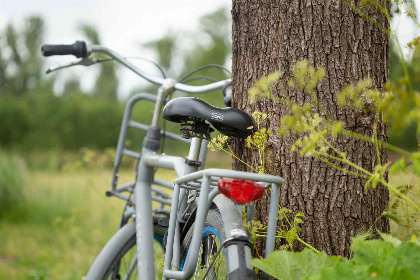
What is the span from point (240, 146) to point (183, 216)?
0.31 m

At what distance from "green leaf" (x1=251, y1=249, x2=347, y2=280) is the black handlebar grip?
4.81 ft

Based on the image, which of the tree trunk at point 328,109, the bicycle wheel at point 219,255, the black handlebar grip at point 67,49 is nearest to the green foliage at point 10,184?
the black handlebar grip at point 67,49

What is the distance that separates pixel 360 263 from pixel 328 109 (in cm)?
62

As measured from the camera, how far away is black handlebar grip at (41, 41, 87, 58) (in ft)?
6.95

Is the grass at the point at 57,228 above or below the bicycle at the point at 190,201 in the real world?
below

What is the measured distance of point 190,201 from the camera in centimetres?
162

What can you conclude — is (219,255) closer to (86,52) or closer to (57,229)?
(86,52)

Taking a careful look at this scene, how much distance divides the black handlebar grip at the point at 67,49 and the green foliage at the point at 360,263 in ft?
4.74

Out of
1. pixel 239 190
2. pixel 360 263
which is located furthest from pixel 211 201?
pixel 360 263

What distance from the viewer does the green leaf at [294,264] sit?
3.40 ft

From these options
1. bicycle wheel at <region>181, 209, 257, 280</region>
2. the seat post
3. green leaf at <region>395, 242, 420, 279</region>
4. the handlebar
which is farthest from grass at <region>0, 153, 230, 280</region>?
green leaf at <region>395, 242, 420, 279</region>

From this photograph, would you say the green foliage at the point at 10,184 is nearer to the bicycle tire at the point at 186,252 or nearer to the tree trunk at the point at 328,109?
the bicycle tire at the point at 186,252

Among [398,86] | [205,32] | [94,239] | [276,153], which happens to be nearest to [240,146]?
[276,153]

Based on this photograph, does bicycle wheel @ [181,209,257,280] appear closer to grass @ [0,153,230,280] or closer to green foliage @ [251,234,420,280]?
green foliage @ [251,234,420,280]
